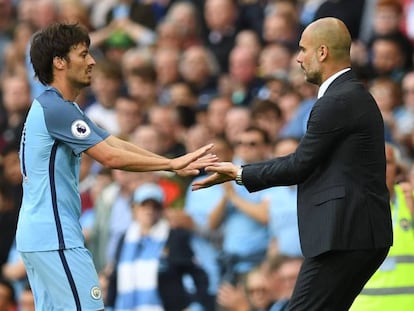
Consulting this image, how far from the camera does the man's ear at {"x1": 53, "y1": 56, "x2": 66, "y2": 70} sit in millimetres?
7555

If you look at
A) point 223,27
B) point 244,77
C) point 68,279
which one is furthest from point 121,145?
point 223,27

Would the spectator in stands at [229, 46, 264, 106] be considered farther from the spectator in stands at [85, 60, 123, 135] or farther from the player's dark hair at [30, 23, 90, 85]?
the player's dark hair at [30, 23, 90, 85]

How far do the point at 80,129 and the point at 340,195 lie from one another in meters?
1.59

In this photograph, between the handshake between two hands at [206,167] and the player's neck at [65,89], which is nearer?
the player's neck at [65,89]

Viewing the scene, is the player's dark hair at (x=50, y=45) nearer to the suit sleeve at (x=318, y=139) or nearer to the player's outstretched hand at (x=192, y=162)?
the player's outstretched hand at (x=192, y=162)

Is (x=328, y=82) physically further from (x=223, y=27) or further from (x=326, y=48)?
(x=223, y=27)

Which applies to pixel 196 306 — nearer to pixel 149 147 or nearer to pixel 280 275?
pixel 280 275

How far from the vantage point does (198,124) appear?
12.8m

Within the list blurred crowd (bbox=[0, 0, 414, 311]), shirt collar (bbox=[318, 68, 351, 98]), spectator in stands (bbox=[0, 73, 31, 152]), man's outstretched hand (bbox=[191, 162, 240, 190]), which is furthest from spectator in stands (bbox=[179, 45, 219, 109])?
shirt collar (bbox=[318, 68, 351, 98])

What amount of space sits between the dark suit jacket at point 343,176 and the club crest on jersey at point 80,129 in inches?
49.0

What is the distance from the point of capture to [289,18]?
13648mm

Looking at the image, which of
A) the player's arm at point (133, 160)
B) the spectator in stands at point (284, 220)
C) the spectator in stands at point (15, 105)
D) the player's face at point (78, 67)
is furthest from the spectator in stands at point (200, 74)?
the player's face at point (78, 67)

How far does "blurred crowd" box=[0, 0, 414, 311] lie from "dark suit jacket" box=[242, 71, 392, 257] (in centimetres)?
208

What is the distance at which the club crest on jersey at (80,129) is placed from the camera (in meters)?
7.37
